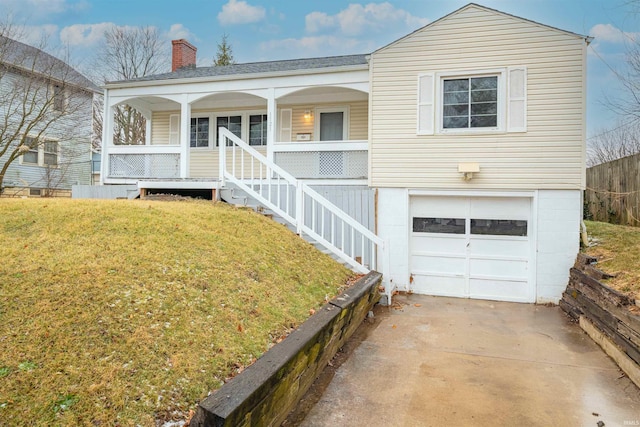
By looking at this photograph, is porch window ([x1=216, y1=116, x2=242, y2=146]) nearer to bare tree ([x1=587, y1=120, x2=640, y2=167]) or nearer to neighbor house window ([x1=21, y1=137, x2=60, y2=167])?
neighbor house window ([x1=21, y1=137, x2=60, y2=167])

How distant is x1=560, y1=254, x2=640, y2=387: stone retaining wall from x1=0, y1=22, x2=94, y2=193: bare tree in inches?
587

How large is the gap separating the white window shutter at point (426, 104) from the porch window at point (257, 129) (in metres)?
4.89

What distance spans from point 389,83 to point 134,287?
6503 millimetres

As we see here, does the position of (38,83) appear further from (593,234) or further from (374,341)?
(593,234)

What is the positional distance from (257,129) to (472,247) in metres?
6.79

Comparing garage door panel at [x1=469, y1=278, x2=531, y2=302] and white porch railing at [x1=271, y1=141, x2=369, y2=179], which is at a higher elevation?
white porch railing at [x1=271, y1=141, x2=369, y2=179]

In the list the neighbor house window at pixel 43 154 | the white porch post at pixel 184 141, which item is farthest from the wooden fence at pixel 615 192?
the neighbor house window at pixel 43 154

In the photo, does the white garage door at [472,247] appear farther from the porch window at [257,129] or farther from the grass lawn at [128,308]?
the porch window at [257,129]

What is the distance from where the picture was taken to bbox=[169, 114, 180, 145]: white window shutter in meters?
11.3

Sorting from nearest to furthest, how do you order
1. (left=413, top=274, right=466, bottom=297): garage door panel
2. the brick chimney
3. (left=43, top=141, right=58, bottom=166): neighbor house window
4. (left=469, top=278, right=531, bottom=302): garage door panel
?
(left=469, top=278, right=531, bottom=302): garage door panel < (left=413, top=274, right=466, bottom=297): garage door panel < the brick chimney < (left=43, top=141, right=58, bottom=166): neighbor house window

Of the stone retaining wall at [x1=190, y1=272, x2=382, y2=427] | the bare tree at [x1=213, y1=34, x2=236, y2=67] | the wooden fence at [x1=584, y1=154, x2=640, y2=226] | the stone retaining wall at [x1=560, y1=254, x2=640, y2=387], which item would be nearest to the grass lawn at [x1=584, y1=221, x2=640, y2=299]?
the stone retaining wall at [x1=560, y1=254, x2=640, y2=387]

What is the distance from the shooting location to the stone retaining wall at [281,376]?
197cm

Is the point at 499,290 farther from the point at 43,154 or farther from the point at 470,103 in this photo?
the point at 43,154

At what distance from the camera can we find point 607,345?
14.4 ft
